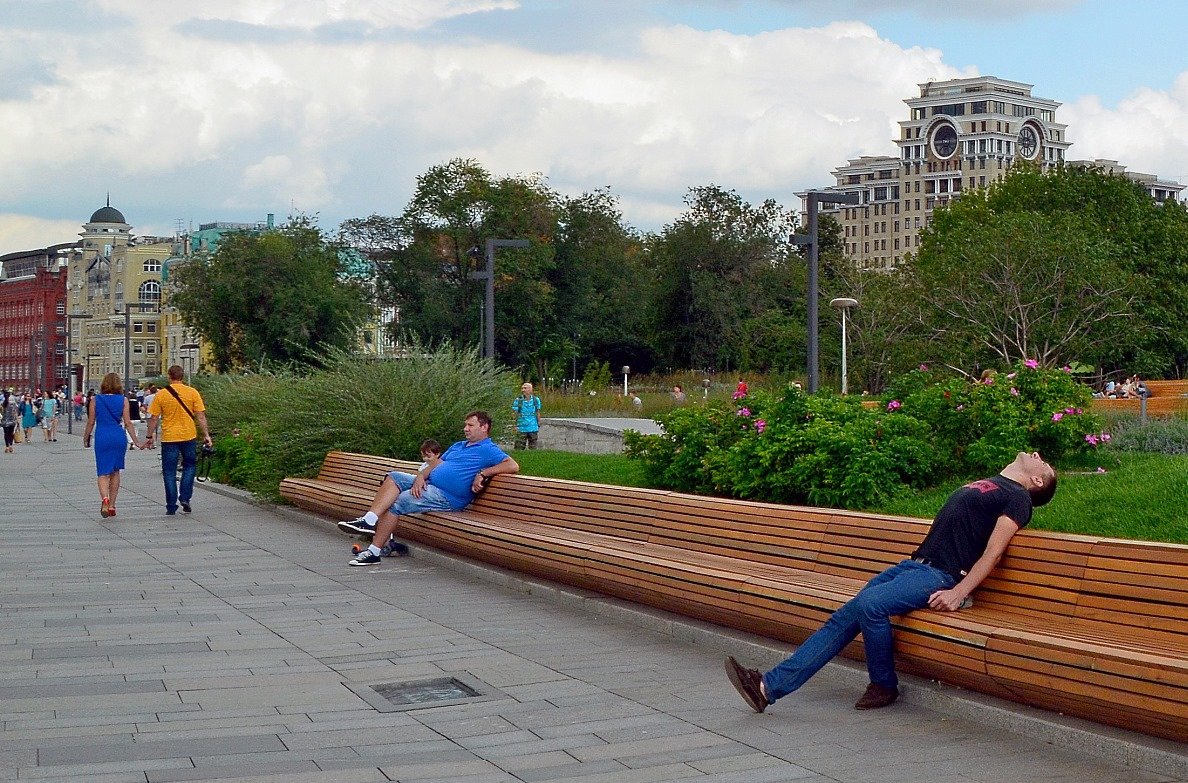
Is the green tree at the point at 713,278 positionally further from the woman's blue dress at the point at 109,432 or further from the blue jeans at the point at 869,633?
the blue jeans at the point at 869,633

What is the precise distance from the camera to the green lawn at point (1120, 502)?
915cm

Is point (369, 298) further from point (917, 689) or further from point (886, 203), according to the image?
point (886, 203)

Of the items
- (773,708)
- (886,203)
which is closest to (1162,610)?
(773,708)

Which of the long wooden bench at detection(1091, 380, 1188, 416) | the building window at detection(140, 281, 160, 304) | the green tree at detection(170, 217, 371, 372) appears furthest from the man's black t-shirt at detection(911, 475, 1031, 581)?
the building window at detection(140, 281, 160, 304)

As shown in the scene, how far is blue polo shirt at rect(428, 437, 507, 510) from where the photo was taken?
A: 12883mm

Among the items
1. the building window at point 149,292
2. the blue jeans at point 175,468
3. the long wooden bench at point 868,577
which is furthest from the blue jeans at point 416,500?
the building window at point 149,292

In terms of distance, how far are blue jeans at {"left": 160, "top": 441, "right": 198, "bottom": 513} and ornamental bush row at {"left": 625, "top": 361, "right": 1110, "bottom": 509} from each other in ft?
23.3

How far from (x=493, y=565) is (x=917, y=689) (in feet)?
17.9

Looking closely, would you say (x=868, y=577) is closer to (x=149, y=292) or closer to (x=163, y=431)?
(x=163, y=431)

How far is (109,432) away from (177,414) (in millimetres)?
792

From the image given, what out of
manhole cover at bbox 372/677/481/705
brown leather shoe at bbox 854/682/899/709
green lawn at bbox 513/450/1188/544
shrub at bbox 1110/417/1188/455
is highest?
shrub at bbox 1110/417/1188/455

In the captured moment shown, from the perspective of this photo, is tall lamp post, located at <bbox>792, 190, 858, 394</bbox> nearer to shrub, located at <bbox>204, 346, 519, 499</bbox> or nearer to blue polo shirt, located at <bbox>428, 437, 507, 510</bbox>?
shrub, located at <bbox>204, 346, 519, 499</bbox>

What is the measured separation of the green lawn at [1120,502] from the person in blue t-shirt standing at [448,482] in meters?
3.42

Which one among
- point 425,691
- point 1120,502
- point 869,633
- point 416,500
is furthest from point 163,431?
point 869,633
